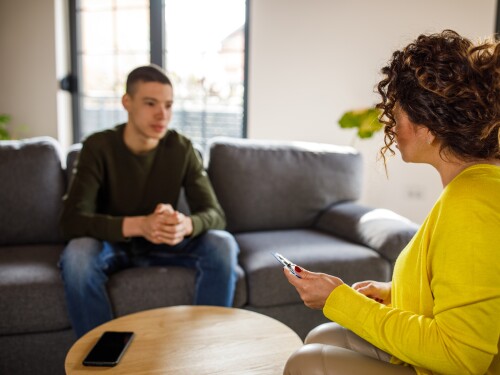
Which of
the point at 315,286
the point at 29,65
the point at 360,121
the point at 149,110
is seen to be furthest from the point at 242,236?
the point at 29,65

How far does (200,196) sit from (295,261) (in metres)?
0.52

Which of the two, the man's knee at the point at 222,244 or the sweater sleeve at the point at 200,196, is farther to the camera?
the sweater sleeve at the point at 200,196

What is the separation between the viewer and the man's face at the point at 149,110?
2203mm

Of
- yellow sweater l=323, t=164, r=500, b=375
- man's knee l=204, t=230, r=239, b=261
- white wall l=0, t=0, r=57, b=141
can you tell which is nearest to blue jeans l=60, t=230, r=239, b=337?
man's knee l=204, t=230, r=239, b=261

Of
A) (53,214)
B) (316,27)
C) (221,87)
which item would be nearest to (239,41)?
(221,87)

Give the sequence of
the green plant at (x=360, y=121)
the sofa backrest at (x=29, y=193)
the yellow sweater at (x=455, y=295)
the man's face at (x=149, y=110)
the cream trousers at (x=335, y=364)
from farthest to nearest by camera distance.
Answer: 1. the green plant at (x=360, y=121)
2. the sofa backrest at (x=29, y=193)
3. the man's face at (x=149, y=110)
4. the cream trousers at (x=335, y=364)
5. the yellow sweater at (x=455, y=295)

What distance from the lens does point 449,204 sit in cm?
92

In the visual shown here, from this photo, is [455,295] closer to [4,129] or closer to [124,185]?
[124,185]

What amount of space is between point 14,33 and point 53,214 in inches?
79.9

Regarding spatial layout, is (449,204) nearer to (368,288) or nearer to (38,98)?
(368,288)

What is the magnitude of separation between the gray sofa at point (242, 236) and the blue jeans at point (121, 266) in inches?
2.7

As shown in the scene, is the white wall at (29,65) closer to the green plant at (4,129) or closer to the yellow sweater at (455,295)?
the green plant at (4,129)

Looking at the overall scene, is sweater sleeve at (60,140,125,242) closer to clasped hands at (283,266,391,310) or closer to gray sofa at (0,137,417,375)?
gray sofa at (0,137,417,375)

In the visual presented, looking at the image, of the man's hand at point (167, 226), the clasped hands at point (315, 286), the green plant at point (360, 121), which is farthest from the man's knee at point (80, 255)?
the green plant at point (360, 121)
